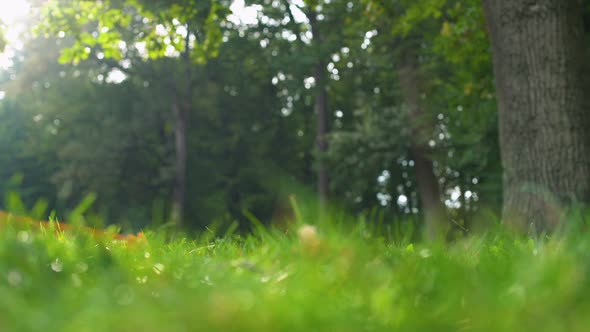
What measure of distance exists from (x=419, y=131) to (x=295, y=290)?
64.7 ft

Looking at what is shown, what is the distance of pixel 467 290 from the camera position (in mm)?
1896

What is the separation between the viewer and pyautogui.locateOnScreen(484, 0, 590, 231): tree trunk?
22.1 feet

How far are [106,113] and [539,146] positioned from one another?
30.1m

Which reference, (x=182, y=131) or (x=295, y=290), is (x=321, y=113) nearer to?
(x=182, y=131)

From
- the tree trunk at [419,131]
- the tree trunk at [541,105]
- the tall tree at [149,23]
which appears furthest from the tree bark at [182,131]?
the tree trunk at [541,105]

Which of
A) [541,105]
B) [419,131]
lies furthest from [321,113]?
[541,105]

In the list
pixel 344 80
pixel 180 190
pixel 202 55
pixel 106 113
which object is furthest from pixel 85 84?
pixel 202 55

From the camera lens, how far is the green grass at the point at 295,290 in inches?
56.8

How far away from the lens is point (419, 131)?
21.1 m

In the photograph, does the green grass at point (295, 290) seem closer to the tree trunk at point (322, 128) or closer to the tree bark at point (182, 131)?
the tree trunk at point (322, 128)

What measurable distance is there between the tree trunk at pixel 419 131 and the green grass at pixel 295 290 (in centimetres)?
1844

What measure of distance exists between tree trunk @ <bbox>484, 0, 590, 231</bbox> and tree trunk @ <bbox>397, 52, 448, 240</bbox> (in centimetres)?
1333

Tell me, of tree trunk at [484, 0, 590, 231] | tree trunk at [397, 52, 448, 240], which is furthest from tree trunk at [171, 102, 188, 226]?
tree trunk at [484, 0, 590, 231]

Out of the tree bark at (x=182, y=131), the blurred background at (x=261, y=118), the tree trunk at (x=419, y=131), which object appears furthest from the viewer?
the tree bark at (x=182, y=131)
